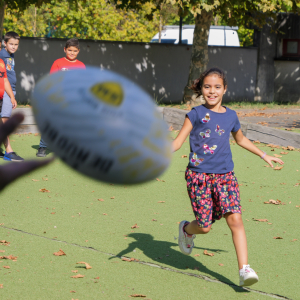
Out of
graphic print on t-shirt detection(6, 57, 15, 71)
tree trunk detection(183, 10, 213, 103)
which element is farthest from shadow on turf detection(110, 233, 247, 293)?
tree trunk detection(183, 10, 213, 103)

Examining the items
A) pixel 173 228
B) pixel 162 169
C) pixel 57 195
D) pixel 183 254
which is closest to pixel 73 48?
pixel 57 195

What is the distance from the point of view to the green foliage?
25.7 meters

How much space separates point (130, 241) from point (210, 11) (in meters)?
11.3

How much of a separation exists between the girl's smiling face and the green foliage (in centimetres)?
2074

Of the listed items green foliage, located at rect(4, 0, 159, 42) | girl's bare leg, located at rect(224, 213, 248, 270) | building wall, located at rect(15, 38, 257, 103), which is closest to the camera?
girl's bare leg, located at rect(224, 213, 248, 270)

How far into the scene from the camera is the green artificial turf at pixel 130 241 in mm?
3695

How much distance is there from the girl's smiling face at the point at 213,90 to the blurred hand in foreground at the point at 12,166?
2.42 m

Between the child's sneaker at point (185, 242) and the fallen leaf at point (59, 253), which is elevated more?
the child's sneaker at point (185, 242)

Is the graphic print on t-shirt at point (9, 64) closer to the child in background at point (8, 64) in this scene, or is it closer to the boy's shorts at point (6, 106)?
the child in background at point (8, 64)

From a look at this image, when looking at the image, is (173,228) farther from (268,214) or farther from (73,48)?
(73,48)

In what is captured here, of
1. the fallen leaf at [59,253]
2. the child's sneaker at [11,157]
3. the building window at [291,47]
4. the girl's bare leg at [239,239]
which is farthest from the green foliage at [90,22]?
the girl's bare leg at [239,239]

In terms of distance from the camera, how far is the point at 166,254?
4.45 m

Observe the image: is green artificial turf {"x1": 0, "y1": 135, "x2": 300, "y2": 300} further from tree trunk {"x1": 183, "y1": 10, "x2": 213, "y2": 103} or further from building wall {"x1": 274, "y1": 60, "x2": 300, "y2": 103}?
building wall {"x1": 274, "y1": 60, "x2": 300, "y2": 103}

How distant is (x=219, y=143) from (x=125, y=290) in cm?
137
